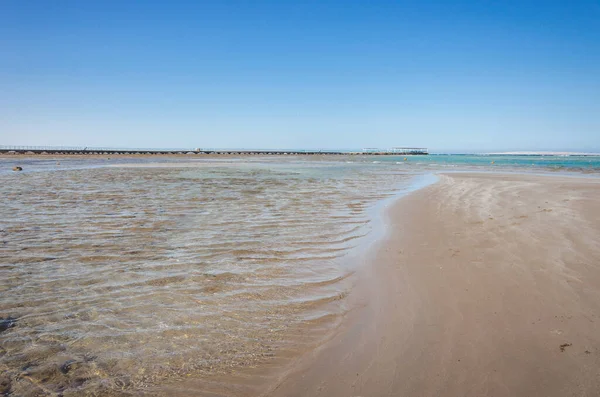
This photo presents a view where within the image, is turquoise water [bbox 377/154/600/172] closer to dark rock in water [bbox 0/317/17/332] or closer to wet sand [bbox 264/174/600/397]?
wet sand [bbox 264/174/600/397]

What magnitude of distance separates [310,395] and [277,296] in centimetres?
183

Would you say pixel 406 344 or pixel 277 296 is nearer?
pixel 406 344

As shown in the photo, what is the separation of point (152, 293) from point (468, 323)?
3.73 metres

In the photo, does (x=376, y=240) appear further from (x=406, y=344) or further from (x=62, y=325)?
(x=62, y=325)

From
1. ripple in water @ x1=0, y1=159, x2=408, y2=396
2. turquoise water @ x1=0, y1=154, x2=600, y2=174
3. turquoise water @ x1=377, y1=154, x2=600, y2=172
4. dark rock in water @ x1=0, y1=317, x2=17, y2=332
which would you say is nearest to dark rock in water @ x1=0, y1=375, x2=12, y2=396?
ripple in water @ x1=0, y1=159, x2=408, y2=396

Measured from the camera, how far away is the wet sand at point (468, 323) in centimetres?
283

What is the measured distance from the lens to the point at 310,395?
8.77 feet

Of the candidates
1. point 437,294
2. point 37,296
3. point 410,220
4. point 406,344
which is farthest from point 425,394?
point 410,220

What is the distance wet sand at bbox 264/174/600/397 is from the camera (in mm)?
2832

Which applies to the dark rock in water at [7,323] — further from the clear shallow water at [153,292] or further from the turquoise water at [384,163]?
the turquoise water at [384,163]

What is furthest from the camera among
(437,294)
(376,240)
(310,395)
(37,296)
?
(376,240)

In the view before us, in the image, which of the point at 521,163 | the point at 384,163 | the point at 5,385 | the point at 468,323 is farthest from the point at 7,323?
the point at 521,163

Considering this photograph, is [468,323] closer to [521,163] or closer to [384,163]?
[384,163]

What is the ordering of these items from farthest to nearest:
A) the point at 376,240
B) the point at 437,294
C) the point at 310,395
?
the point at 376,240 → the point at 437,294 → the point at 310,395
